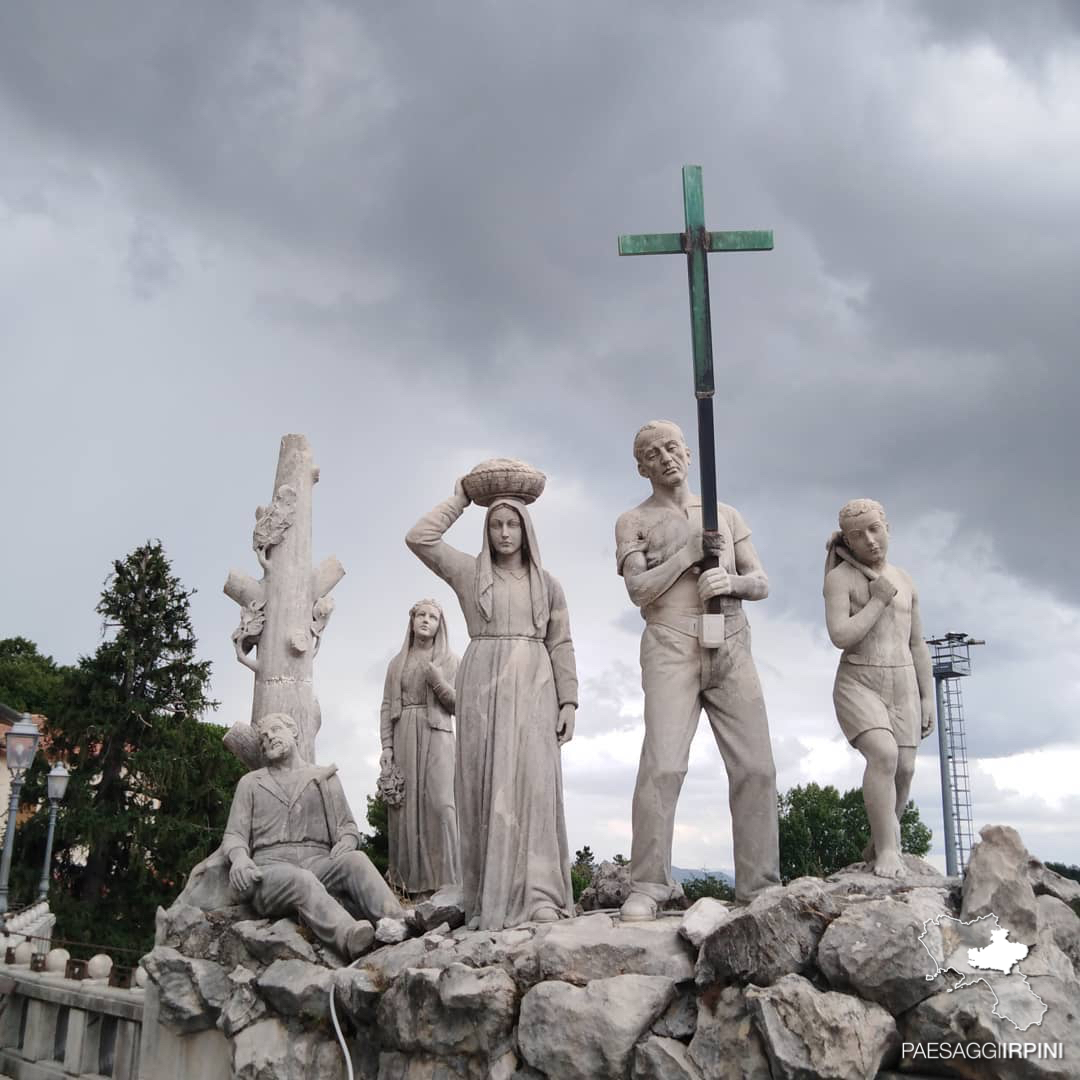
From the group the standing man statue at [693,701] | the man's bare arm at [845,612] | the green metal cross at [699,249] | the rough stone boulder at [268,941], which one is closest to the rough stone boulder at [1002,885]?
the standing man statue at [693,701]

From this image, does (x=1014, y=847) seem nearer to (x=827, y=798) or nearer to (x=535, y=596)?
(x=535, y=596)

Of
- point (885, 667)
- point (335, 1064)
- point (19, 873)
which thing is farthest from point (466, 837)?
point (19, 873)

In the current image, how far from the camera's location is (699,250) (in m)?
7.45

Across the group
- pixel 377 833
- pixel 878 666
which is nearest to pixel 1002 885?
pixel 878 666

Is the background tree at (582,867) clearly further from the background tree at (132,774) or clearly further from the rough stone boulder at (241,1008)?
the rough stone boulder at (241,1008)

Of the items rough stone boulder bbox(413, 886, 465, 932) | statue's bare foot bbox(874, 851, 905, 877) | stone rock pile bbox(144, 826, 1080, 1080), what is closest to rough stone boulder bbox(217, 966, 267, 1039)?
stone rock pile bbox(144, 826, 1080, 1080)

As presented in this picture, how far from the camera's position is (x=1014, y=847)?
5613 mm

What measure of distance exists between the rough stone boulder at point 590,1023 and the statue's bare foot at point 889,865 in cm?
187

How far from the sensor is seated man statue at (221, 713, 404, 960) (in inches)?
296

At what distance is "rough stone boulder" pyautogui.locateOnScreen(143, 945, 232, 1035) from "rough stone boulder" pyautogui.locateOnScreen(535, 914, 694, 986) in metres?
2.57

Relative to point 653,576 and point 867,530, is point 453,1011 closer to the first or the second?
point 653,576

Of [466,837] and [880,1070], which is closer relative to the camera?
[880,1070]

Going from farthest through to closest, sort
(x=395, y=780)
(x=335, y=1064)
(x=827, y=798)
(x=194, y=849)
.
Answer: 1. (x=827, y=798)
2. (x=194, y=849)
3. (x=395, y=780)
4. (x=335, y=1064)

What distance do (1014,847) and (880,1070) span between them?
51.4 inches
